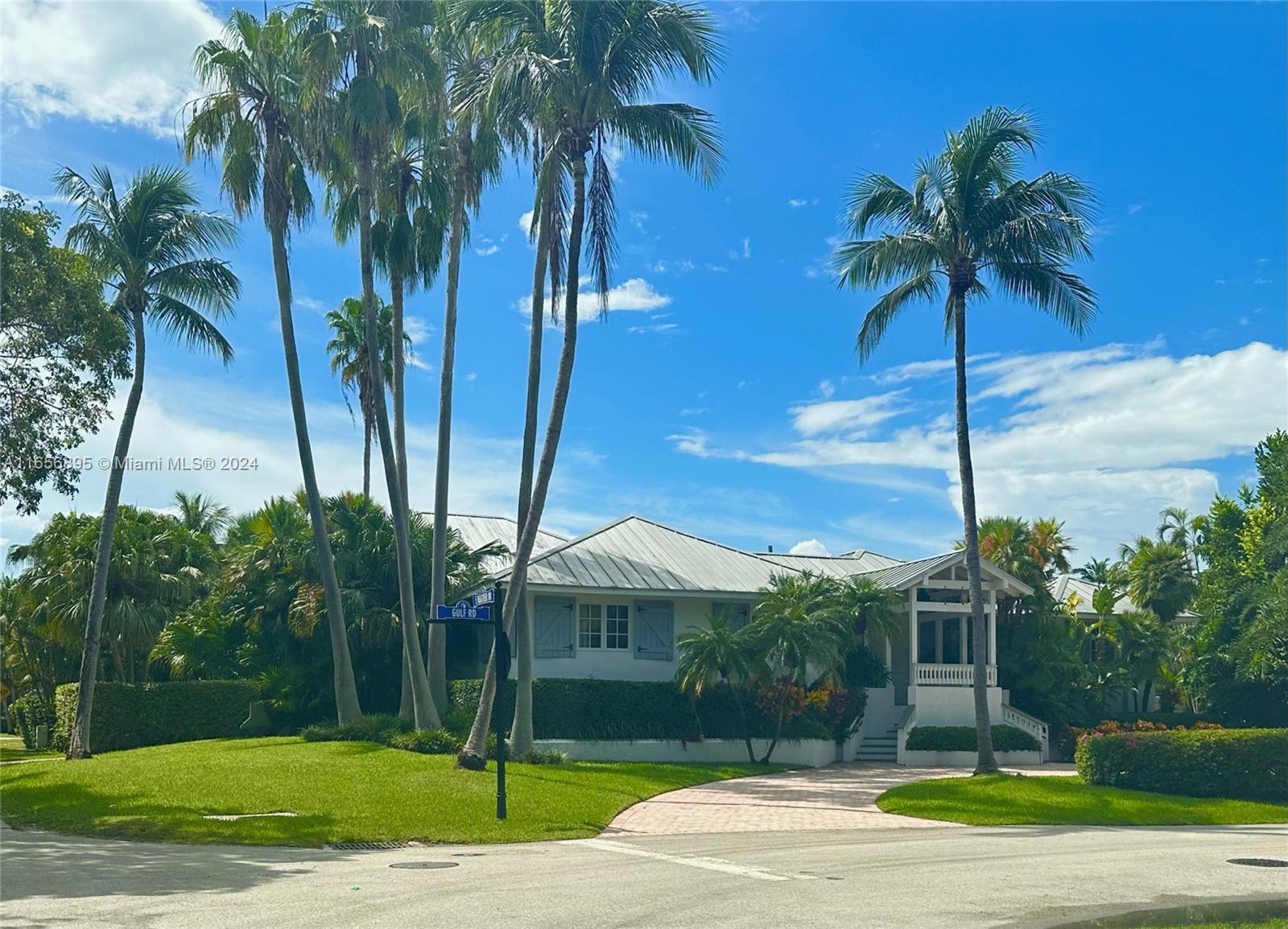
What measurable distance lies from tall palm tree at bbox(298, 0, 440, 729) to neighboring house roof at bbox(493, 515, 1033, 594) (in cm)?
424

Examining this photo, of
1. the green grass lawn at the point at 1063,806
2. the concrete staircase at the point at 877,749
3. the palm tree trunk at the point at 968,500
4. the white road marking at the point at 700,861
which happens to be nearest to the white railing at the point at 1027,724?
the concrete staircase at the point at 877,749

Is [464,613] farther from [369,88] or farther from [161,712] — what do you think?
[161,712]

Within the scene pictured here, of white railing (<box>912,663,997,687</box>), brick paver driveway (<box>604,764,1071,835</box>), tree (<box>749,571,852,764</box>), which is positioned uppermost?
tree (<box>749,571,852,764</box>)

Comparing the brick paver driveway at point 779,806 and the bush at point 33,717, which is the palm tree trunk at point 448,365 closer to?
Result: the brick paver driveway at point 779,806

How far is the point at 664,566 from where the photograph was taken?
34531mm

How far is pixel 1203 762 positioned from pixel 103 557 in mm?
24376

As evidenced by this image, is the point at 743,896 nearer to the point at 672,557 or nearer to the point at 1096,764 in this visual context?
the point at 1096,764

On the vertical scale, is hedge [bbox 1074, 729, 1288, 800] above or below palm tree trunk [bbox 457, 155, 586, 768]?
below

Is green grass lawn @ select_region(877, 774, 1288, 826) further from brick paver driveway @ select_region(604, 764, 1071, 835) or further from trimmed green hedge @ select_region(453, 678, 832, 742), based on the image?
Result: trimmed green hedge @ select_region(453, 678, 832, 742)

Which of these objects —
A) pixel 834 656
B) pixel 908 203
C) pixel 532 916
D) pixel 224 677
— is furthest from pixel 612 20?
pixel 224 677

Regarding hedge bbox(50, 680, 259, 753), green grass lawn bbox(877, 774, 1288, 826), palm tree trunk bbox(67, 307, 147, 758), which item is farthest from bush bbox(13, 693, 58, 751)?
green grass lawn bbox(877, 774, 1288, 826)

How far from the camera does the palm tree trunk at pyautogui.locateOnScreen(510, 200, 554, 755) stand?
25.5 m

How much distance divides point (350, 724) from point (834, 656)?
37.8 ft

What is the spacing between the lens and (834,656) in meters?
29.1
